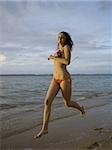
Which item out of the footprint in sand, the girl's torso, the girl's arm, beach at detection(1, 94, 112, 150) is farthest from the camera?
beach at detection(1, 94, 112, 150)

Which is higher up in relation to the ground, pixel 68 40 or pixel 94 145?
pixel 68 40

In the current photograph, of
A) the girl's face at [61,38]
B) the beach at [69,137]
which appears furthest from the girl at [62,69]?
Result: the beach at [69,137]

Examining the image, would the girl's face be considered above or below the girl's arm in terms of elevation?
above

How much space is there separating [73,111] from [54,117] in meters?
1.69

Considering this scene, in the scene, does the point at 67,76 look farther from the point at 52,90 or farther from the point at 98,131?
the point at 98,131

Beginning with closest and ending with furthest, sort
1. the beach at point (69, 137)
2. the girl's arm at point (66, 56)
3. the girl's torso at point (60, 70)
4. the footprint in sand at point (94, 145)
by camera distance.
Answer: the girl's arm at point (66, 56) → the girl's torso at point (60, 70) → the footprint in sand at point (94, 145) → the beach at point (69, 137)

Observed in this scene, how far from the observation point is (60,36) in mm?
5961

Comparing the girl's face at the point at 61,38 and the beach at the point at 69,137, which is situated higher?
the girl's face at the point at 61,38

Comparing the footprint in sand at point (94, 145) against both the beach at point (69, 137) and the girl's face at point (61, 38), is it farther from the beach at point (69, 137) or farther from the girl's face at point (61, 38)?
the girl's face at point (61, 38)

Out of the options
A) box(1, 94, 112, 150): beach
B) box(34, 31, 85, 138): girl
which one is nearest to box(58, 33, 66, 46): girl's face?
box(34, 31, 85, 138): girl

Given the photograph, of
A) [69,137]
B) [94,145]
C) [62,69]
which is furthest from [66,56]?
[69,137]

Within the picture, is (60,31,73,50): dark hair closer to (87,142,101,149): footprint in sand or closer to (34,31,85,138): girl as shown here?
(34,31,85,138): girl

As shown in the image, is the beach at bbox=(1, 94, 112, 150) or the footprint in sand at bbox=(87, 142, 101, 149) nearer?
the footprint in sand at bbox=(87, 142, 101, 149)

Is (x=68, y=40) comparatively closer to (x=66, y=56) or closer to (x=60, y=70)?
(x=66, y=56)
